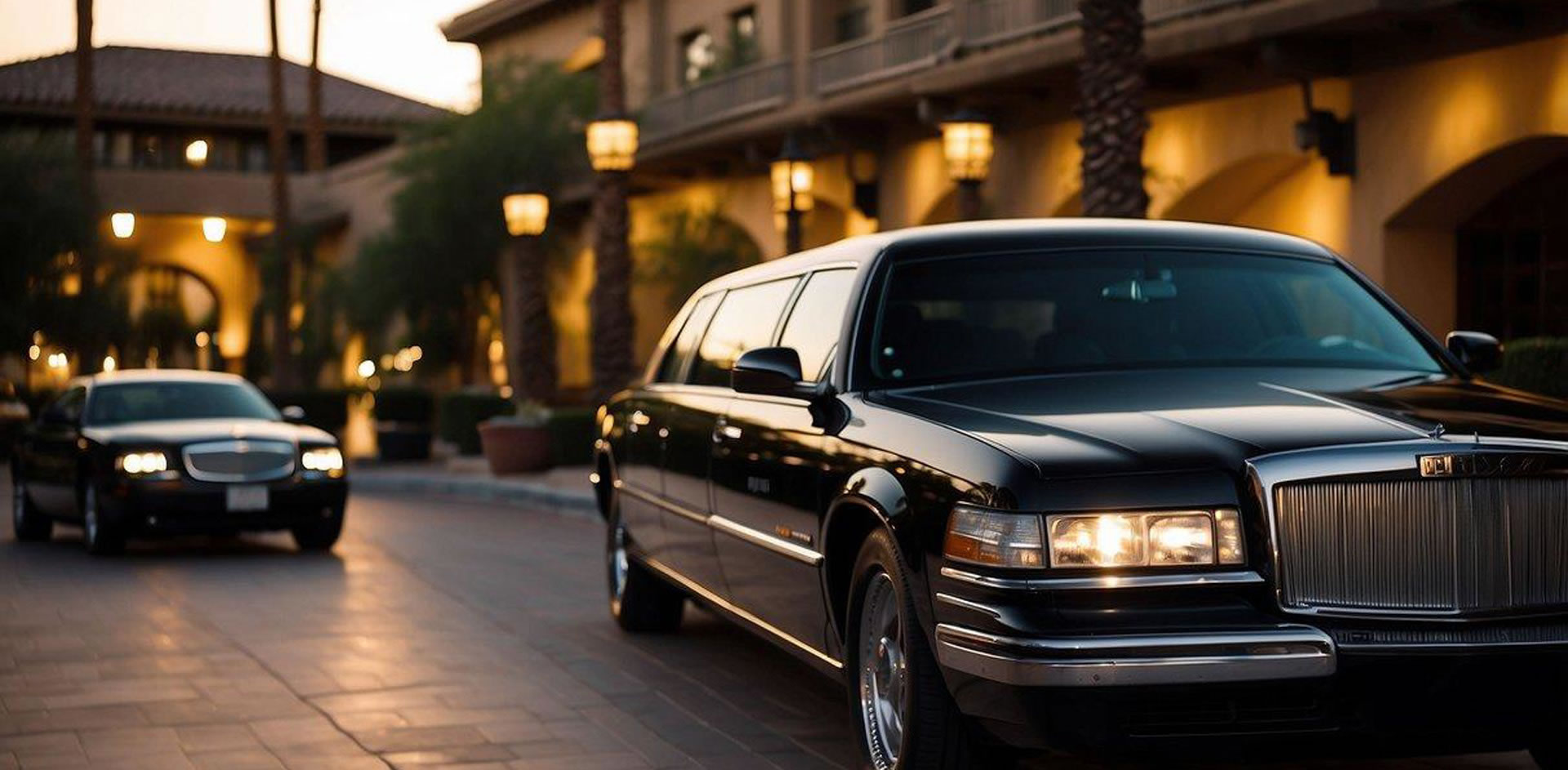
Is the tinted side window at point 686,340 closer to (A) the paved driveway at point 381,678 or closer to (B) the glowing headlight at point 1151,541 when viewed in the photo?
(A) the paved driveway at point 381,678

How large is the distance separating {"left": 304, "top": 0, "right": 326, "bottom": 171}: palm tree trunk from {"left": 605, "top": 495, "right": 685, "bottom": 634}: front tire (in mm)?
39882

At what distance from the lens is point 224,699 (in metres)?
8.51

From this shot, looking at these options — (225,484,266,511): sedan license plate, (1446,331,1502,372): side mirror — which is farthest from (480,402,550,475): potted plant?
(1446,331,1502,372): side mirror

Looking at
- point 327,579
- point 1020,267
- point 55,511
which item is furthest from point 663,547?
point 55,511

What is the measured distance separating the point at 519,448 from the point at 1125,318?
20.0 meters

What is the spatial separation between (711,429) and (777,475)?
1192 mm

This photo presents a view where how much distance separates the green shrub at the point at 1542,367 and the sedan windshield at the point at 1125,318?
850 centimetres

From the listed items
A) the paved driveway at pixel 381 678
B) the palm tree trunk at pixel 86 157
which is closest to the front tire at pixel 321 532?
the paved driveway at pixel 381 678

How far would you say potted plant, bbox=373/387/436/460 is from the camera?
34.7 meters

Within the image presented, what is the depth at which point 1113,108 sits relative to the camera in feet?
60.4

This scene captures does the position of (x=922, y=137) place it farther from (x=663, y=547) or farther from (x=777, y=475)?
(x=777, y=475)

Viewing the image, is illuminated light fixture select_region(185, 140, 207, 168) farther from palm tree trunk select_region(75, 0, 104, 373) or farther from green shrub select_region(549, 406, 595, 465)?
green shrub select_region(549, 406, 595, 465)

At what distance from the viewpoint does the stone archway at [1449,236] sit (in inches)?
793

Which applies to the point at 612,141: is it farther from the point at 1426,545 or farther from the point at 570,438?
the point at 1426,545
